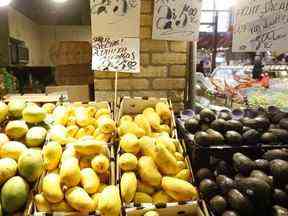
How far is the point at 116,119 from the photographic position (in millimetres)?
2600

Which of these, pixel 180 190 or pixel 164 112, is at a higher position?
pixel 164 112

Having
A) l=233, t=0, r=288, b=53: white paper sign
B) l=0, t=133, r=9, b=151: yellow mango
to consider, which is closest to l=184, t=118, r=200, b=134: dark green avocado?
l=233, t=0, r=288, b=53: white paper sign

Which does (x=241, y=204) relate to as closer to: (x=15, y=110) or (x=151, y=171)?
(x=151, y=171)

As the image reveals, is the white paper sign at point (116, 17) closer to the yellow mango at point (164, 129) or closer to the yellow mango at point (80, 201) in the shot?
the yellow mango at point (164, 129)

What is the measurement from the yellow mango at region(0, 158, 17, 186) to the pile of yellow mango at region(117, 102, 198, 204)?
1.87 feet

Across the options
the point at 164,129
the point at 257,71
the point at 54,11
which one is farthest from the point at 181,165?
the point at 54,11

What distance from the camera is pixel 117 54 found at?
2.73m

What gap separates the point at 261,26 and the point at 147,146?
122 centimetres

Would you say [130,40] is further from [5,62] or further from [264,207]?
[5,62]

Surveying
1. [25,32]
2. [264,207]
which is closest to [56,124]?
[264,207]

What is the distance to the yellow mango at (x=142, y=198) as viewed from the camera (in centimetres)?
180

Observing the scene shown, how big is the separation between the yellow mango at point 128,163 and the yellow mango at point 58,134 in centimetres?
40

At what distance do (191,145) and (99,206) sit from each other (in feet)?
2.46

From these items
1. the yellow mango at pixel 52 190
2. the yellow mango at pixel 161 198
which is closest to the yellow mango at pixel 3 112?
the yellow mango at pixel 52 190
